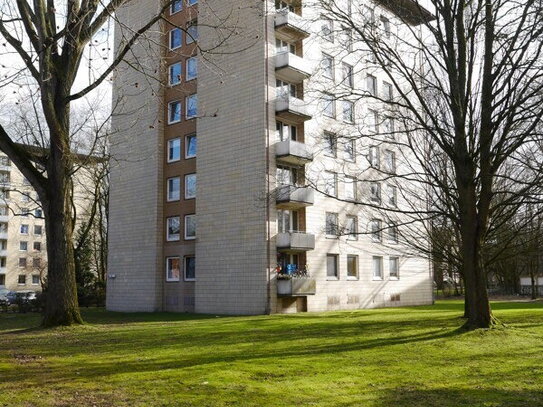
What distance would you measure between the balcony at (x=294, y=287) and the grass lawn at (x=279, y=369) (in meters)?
15.3

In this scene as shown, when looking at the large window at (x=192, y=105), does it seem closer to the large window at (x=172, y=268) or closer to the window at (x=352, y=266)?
the large window at (x=172, y=268)

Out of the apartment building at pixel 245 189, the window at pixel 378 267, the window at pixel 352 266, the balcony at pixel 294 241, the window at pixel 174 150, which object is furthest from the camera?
the window at pixel 378 267

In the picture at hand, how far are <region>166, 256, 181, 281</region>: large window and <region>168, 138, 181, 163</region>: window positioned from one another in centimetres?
630

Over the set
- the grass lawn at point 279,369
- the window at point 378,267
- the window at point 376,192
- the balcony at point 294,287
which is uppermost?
the window at point 376,192

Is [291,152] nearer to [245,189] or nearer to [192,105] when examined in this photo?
[245,189]

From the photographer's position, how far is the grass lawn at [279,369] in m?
7.65

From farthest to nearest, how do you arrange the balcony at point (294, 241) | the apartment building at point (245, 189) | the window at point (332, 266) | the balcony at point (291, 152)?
the window at point (332, 266)
the balcony at point (291, 152)
the apartment building at point (245, 189)
the balcony at point (294, 241)

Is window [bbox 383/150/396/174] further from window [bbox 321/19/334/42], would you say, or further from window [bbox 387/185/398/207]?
window [bbox 321/19/334/42]

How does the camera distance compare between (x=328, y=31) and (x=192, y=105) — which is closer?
(x=328, y=31)

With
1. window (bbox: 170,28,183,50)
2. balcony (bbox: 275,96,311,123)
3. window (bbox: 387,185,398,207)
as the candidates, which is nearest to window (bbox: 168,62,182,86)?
window (bbox: 170,28,183,50)

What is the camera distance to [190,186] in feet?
119

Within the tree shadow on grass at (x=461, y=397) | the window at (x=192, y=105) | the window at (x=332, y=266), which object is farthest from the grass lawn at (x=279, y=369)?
the window at (x=192, y=105)

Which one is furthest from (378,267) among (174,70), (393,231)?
(174,70)

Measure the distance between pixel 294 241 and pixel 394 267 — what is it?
42.1 ft
